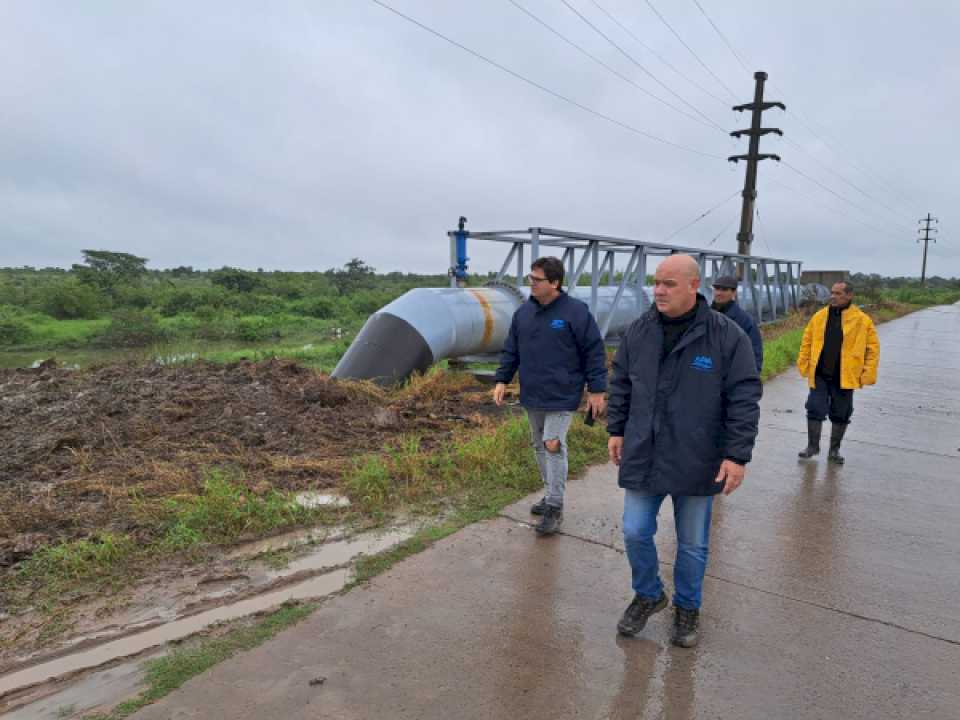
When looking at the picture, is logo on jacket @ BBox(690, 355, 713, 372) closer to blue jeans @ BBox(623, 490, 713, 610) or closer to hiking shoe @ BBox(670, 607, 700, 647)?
blue jeans @ BBox(623, 490, 713, 610)

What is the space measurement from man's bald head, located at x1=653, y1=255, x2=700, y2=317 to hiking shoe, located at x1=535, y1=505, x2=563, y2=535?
68.9 inches

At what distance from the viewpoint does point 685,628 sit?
266cm

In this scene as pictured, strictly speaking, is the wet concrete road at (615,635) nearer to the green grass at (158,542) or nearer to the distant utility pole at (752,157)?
the green grass at (158,542)

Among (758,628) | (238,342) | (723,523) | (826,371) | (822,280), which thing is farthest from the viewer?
(822,280)

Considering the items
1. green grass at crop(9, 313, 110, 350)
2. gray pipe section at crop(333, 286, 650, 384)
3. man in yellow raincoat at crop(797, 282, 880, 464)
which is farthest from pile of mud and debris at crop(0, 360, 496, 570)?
green grass at crop(9, 313, 110, 350)

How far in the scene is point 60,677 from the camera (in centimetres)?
241

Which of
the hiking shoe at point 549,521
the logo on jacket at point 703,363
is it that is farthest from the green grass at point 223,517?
the logo on jacket at point 703,363

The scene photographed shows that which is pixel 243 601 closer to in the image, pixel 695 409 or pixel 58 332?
pixel 695 409

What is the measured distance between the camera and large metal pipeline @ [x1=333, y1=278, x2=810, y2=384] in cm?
740

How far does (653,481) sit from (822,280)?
100 feet

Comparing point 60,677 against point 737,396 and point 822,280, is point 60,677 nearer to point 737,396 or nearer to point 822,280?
point 737,396

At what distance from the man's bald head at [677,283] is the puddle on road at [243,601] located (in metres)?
2.15

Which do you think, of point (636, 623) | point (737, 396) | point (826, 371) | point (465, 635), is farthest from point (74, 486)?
point (826, 371)

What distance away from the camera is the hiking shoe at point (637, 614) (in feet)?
8.84
